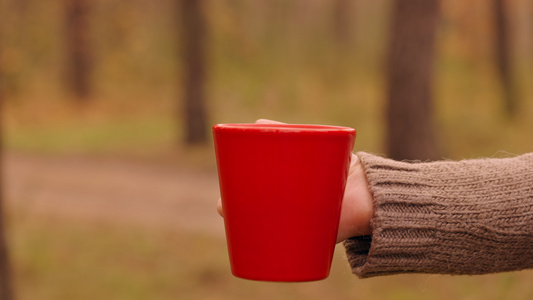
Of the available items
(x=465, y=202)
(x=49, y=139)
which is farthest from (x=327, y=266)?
(x=49, y=139)

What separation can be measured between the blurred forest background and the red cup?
0.88 metres

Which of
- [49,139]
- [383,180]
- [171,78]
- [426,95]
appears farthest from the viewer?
[171,78]

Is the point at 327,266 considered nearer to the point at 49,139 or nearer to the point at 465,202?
the point at 465,202

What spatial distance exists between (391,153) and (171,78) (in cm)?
1131

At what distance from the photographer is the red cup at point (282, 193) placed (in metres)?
1.11

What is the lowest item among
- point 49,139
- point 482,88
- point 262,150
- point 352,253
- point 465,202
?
point 49,139

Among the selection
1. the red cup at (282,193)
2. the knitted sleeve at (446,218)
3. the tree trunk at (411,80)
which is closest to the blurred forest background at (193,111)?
the tree trunk at (411,80)

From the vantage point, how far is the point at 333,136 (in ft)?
3.65

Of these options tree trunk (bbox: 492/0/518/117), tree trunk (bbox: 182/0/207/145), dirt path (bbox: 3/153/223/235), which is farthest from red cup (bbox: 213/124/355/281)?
tree trunk (bbox: 492/0/518/117)

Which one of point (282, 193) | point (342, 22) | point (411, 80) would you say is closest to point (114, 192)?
point (411, 80)

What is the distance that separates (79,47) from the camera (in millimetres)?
18016

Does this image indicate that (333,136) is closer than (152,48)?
Yes

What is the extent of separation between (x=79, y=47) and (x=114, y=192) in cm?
1056

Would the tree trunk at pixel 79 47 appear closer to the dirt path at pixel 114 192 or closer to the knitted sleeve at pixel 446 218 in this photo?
the dirt path at pixel 114 192
